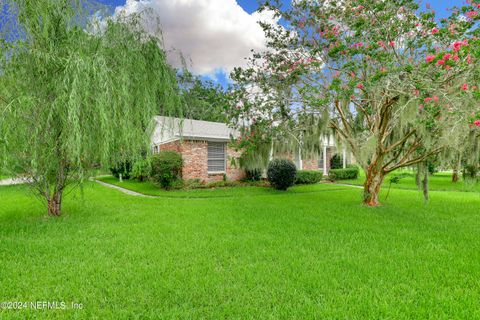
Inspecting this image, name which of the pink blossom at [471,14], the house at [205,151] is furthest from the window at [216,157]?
the pink blossom at [471,14]

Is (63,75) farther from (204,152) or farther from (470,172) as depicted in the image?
(204,152)

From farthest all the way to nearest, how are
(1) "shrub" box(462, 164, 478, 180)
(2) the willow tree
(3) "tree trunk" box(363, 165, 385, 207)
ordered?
(3) "tree trunk" box(363, 165, 385, 207), (1) "shrub" box(462, 164, 478, 180), (2) the willow tree

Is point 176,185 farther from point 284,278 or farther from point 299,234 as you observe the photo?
point 284,278

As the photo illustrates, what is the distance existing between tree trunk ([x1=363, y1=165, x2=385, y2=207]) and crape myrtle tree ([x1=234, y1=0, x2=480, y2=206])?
0.09 ft

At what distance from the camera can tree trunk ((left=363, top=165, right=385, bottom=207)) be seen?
832cm

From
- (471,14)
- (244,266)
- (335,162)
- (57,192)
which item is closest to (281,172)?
(471,14)

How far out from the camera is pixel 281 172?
12383 mm

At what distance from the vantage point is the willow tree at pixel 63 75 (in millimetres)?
4285

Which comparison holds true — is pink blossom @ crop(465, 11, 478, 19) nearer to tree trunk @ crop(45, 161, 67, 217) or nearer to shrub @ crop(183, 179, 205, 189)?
tree trunk @ crop(45, 161, 67, 217)

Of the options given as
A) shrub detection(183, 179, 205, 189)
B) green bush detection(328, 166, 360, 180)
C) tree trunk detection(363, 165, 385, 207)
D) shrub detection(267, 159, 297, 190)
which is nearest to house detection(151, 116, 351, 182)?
shrub detection(183, 179, 205, 189)

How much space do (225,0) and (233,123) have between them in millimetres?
3458

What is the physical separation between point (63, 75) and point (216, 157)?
10454 millimetres

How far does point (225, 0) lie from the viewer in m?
7.69

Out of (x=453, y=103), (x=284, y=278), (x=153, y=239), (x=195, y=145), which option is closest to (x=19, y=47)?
(x=153, y=239)
